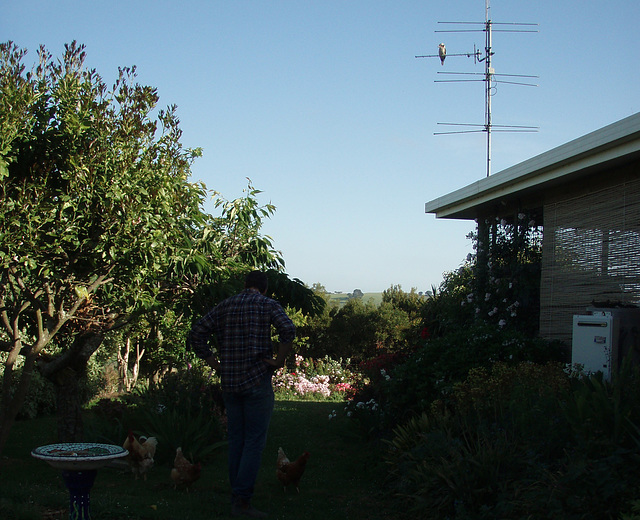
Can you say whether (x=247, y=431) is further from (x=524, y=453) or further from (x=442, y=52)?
(x=442, y=52)

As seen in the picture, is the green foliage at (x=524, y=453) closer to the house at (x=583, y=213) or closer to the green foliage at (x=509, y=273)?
the house at (x=583, y=213)

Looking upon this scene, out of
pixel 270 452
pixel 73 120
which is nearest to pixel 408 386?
pixel 270 452

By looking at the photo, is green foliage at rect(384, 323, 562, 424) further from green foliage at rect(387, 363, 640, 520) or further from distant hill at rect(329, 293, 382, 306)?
distant hill at rect(329, 293, 382, 306)

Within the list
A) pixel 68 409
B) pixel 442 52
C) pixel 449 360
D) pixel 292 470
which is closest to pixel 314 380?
pixel 442 52

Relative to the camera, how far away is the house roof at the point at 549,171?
21.2 ft

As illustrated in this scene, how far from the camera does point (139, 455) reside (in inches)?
249

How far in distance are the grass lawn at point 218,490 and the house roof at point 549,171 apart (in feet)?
12.8

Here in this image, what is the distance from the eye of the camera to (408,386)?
732 centimetres

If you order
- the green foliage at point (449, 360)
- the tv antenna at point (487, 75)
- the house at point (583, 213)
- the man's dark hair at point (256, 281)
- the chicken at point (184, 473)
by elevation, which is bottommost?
the chicken at point (184, 473)

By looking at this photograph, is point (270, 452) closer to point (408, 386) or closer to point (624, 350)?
point (408, 386)

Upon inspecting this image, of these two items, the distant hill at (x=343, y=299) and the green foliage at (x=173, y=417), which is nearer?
the green foliage at (x=173, y=417)

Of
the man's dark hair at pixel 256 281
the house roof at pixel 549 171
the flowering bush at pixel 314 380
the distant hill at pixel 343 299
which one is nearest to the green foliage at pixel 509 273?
the house roof at pixel 549 171

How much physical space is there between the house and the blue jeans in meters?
4.09

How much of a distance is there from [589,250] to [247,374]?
16.5 ft
